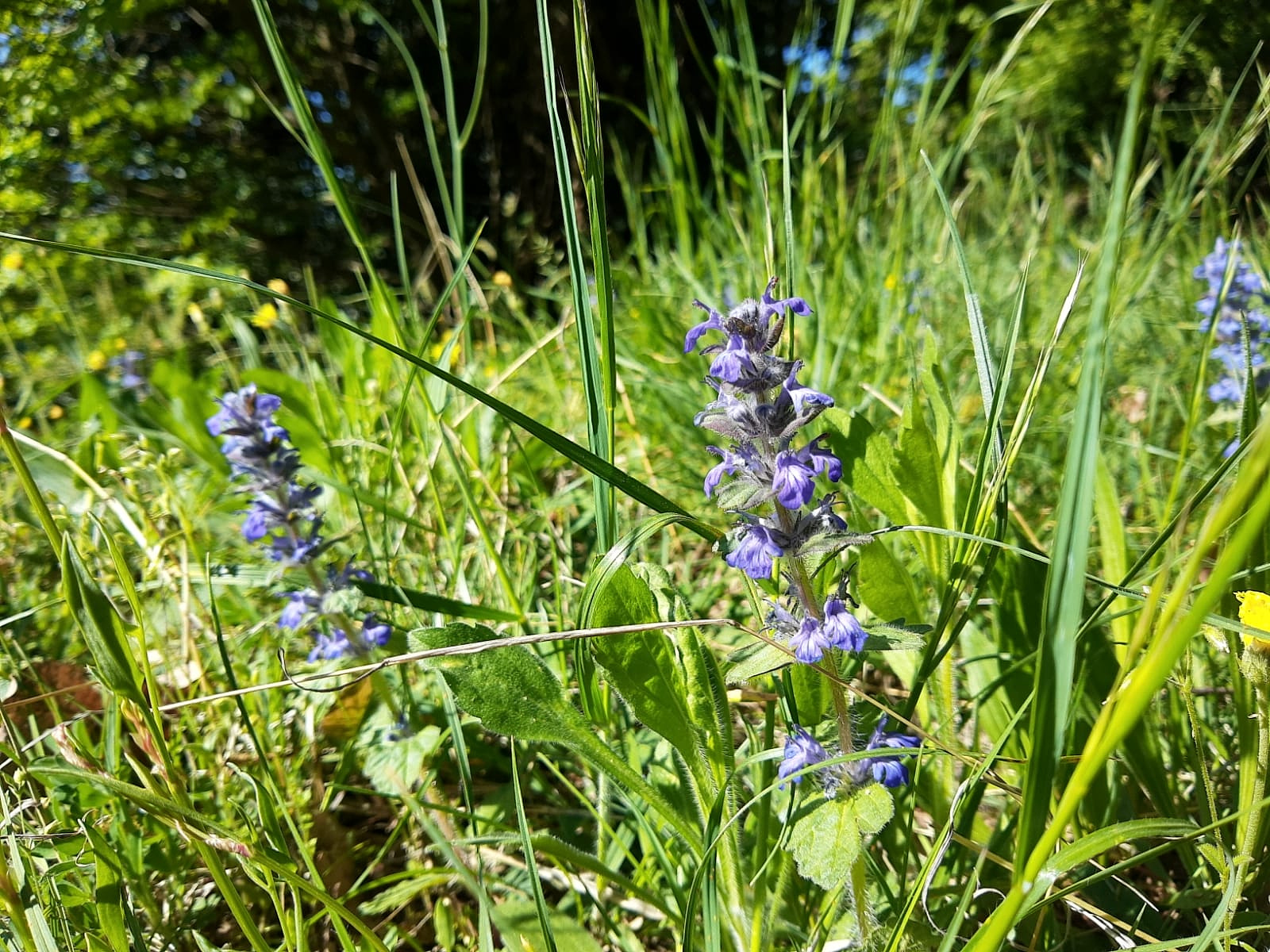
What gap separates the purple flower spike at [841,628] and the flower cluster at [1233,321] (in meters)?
1.69

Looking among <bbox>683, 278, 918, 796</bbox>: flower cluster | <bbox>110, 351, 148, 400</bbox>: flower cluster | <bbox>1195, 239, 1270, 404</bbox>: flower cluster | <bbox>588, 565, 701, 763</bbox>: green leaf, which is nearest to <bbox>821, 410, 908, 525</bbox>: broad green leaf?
<bbox>683, 278, 918, 796</bbox>: flower cluster

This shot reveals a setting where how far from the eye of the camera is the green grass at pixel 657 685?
2.41 ft

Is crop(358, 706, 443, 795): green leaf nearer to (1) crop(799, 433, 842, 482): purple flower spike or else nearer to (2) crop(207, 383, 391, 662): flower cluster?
(2) crop(207, 383, 391, 662): flower cluster

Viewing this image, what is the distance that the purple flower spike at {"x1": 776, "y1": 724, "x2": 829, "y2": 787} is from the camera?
83 centimetres

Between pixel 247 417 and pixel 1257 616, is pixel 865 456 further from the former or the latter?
pixel 247 417

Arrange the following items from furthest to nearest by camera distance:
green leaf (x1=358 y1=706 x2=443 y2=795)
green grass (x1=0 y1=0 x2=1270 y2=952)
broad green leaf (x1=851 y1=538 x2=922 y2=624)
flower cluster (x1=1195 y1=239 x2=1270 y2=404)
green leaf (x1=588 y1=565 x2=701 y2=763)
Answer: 1. flower cluster (x1=1195 y1=239 x2=1270 y2=404)
2. green leaf (x1=358 y1=706 x2=443 y2=795)
3. broad green leaf (x1=851 y1=538 x2=922 y2=624)
4. green leaf (x1=588 y1=565 x2=701 y2=763)
5. green grass (x1=0 y1=0 x2=1270 y2=952)

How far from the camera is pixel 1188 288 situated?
2602 mm

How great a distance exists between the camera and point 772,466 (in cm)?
80

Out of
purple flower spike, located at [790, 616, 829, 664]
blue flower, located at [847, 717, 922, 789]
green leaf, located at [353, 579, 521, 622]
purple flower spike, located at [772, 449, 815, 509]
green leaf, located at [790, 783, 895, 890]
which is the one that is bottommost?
green leaf, located at [790, 783, 895, 890]

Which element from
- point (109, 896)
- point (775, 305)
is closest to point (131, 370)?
point (109, 896)

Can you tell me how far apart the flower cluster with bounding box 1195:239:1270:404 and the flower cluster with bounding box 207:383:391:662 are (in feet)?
6.53

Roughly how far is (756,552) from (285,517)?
3.19 feet

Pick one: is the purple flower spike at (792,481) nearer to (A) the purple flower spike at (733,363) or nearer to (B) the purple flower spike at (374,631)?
(A) the purple flower spike at (733,363)

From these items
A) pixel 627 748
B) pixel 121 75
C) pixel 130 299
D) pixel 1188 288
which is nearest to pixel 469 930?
pixel 627 748
